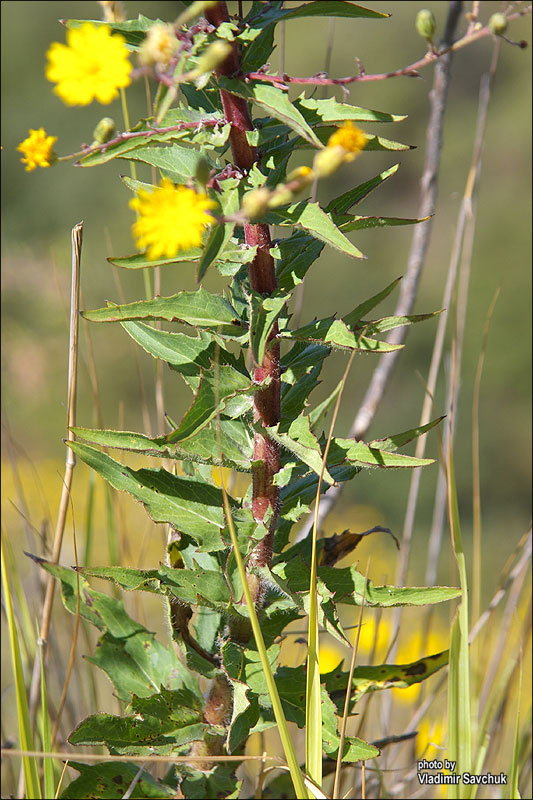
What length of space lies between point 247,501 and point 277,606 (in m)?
0.11

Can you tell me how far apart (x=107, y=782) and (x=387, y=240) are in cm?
546

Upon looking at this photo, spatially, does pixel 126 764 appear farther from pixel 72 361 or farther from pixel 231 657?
pixel 72 361

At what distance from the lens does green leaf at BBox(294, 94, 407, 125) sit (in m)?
0.53

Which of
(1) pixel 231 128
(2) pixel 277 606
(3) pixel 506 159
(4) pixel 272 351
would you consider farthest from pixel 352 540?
(3) pixel 506 159

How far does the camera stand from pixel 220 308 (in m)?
0.61

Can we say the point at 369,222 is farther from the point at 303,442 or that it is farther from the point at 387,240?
the point at 387,240

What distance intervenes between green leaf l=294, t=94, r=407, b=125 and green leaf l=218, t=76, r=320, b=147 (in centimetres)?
4

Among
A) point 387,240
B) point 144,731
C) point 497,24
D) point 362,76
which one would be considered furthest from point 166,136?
point 387,240

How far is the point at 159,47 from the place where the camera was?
44 centimetres

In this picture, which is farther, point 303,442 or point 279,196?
point 303,442

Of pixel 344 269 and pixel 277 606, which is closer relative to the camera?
pixel 277 606

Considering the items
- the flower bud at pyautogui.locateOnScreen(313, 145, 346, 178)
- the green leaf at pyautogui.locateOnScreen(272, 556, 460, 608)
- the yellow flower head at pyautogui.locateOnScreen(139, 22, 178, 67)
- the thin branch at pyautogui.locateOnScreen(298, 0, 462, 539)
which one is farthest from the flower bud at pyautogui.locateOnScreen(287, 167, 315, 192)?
the thin branch at pyautogui.locateOnScreen(298, 0, 462, 539)

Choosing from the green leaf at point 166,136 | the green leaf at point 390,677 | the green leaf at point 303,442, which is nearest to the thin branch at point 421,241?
the green leaf at point 390,677

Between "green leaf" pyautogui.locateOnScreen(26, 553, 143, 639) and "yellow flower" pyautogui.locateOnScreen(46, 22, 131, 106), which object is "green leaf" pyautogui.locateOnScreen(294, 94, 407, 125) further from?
"green leaf" pyautogui.locateOnScreen(26, 553, 143, 639)
